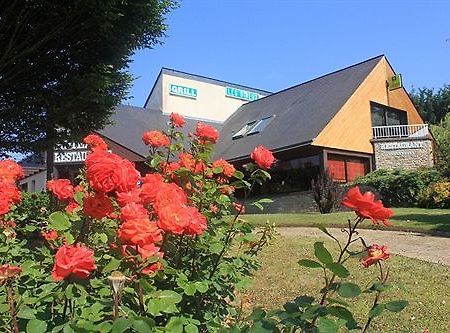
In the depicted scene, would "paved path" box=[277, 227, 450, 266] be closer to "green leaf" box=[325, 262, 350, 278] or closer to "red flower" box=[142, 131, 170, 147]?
"red flower" box=[142, 131, 170, 147]

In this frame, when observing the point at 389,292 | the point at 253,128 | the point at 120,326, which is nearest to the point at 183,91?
the point at 253,128

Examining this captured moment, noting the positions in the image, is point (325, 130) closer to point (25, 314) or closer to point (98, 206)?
point (98, 206)

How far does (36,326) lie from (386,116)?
28547mm

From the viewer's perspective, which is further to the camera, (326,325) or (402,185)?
(402,185)

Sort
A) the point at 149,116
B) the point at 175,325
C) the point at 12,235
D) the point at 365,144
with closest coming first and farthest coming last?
the point at 175,325, the point at 12,235, the point at 365,144, the point at 149,116

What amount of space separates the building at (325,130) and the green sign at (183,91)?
2752mm

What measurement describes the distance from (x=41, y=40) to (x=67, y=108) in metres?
1.33

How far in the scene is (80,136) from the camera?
9.90 metres

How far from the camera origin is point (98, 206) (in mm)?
1957

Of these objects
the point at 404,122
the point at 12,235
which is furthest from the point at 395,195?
the point at 12,235

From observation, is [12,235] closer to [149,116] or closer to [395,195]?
[395,195]

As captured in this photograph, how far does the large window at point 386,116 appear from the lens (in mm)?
27500

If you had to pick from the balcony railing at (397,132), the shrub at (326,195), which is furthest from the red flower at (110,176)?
the balcony railing at (397,132)

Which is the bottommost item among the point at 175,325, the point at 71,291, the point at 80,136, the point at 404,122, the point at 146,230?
the point at 175,325
